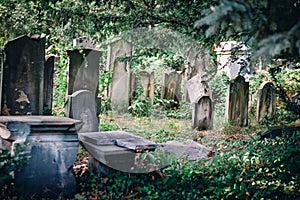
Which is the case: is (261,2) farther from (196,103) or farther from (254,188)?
(196,103)

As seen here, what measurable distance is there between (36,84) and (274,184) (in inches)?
119

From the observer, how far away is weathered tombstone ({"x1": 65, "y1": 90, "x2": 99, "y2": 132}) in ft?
18.6

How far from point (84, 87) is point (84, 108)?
0.58 meters

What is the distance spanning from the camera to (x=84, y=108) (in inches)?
231

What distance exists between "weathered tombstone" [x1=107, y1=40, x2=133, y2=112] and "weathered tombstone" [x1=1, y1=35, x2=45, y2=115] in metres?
4.67

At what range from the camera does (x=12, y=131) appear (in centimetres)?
354

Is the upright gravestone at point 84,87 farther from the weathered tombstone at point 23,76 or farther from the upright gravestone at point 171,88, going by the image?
the upright gravestone at point 171,88

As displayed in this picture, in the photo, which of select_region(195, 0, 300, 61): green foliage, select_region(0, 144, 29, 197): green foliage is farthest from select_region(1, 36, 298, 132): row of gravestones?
select_region(195, 0, 300, 61): green foliage

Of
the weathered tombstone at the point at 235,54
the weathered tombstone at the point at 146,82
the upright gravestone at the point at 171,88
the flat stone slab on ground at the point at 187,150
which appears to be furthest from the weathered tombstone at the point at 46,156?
the upright gravestone at the point at 171,88

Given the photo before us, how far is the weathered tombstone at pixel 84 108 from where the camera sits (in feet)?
18.6

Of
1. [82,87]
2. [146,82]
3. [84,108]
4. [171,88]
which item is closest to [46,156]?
[84,108]

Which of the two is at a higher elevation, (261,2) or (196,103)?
(261,2)

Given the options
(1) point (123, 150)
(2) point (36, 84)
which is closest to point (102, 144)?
(1) point (123, 150)

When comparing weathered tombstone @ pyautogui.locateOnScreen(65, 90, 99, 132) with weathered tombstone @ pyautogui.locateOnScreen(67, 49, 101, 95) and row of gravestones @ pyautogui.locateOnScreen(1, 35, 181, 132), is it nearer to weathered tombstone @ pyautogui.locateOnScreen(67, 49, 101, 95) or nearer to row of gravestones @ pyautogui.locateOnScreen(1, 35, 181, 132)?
row of gravestones @ pyautogui.locateOnScreen(1, 35, 181, 132)
